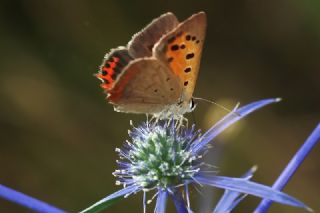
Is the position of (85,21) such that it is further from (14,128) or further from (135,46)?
(135,46)

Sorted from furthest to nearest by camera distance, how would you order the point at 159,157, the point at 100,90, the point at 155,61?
the point at 100,90
the point at 159,157
the point at 155,61

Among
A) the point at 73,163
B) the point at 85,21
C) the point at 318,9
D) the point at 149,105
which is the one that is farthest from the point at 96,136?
the point at 149,105

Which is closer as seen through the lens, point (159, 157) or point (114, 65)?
point (114, 65)

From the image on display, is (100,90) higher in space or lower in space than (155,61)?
higher

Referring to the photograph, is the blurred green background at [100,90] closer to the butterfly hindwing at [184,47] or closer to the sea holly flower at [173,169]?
the sea holly flower at [173,169]

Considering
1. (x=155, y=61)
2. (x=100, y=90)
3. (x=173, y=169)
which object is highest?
(x=100, y=90)

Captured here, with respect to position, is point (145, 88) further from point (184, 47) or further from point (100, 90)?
point (100, 90)

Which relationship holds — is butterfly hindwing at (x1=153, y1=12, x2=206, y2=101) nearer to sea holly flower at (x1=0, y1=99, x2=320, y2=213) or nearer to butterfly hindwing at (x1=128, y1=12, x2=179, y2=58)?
butterfly hindwing at (x1=128, y1=12, x2=179, y2=58)

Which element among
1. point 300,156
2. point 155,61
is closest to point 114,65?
point 155,61
